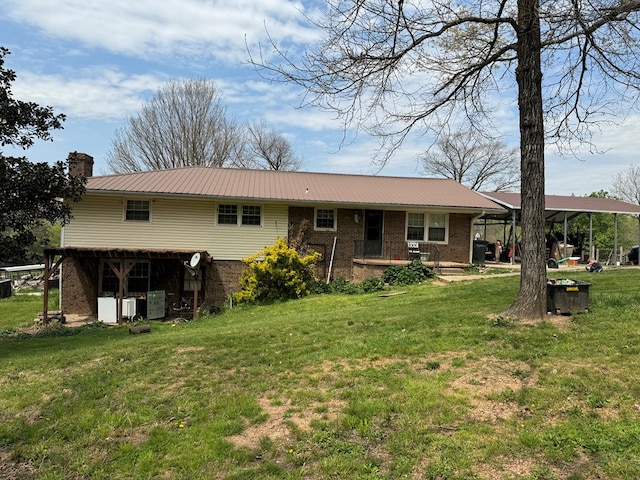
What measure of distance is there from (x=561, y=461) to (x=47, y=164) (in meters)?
11.1

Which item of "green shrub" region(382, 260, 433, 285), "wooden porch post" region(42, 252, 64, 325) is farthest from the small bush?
"wooden porch post" region(42, 252, 64, 325)

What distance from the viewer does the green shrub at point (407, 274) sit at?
51.2 ft

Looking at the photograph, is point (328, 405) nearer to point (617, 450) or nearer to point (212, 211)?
point (617, 450)

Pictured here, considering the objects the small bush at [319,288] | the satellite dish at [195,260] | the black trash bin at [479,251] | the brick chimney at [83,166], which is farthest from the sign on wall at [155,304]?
the black trash bin at [479,251]

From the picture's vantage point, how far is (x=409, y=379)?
17.3 ft

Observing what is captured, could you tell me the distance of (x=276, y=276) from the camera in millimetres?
15469

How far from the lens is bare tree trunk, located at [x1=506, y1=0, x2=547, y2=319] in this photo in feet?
22.6

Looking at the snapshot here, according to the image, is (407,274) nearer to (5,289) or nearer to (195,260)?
(195,260)

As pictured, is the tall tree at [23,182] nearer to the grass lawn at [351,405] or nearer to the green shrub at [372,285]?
the grass lawn at [351,405]

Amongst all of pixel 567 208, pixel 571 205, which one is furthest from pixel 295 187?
pixel 571 205

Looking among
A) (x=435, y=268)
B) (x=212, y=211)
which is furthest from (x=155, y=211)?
(x=435, y=268)

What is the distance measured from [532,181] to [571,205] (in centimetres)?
1707

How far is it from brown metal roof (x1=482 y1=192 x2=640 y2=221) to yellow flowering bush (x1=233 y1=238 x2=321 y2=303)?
34.4 ft

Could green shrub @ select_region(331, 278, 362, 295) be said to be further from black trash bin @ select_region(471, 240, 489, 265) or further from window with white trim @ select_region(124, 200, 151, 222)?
window with white trim @ select_region(124, 200, 151, 222)
